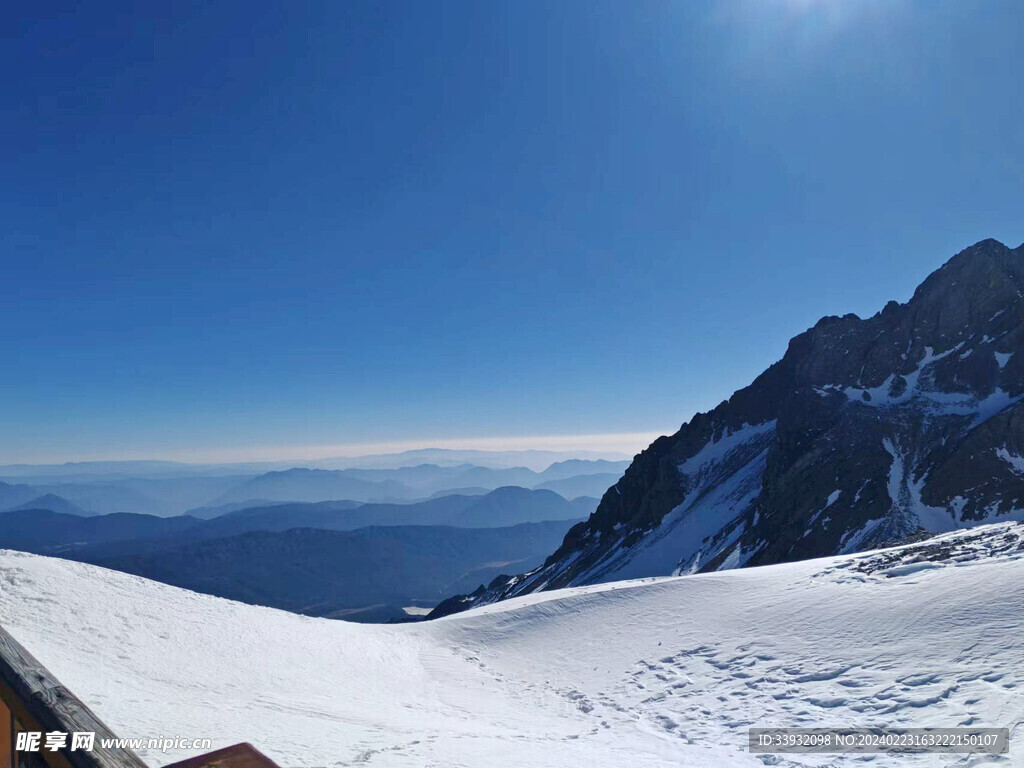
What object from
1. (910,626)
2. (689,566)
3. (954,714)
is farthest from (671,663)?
(689,566)

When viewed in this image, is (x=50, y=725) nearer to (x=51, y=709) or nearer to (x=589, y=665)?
(x=51, y=709)

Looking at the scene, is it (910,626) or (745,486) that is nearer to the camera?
(910,626)

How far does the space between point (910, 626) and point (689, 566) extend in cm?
5537

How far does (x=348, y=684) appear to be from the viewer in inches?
611

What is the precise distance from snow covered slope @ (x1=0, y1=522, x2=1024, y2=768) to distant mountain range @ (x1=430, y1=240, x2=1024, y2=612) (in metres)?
34.4

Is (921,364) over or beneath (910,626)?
over

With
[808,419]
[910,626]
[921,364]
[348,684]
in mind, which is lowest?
[348,684]

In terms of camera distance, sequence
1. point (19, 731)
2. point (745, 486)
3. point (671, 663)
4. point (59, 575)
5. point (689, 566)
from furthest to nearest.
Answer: point (745, 486)
point (689, 566)
point (59, 575)
point (671, 663)
point (19, 731)

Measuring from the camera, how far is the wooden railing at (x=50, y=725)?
8.20ft

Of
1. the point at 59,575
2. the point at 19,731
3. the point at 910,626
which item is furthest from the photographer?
the point at 59,575

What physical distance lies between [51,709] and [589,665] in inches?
668

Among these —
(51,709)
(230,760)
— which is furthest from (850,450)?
(51,709)

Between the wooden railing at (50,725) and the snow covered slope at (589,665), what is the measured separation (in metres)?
5.65

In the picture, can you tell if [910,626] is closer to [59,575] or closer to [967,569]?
[967,569]
